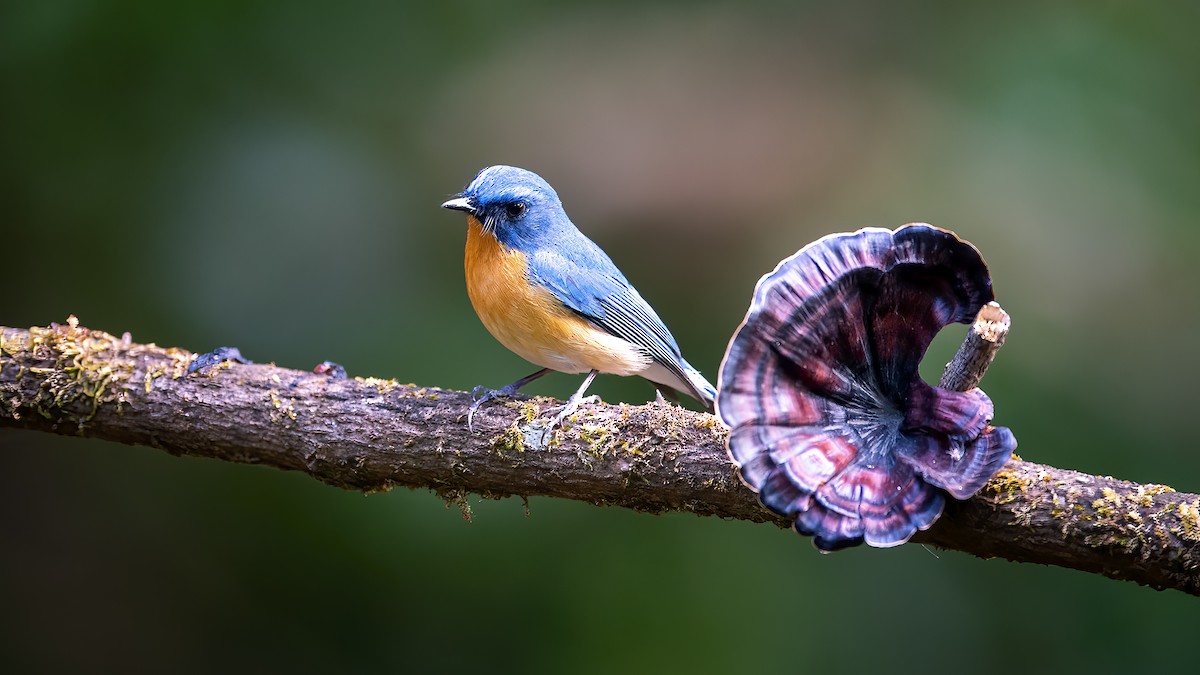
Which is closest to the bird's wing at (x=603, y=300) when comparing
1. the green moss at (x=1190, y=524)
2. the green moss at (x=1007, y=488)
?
the green moss at (x=1007, y=488)

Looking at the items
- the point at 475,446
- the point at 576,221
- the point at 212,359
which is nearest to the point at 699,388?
the point at 475,446

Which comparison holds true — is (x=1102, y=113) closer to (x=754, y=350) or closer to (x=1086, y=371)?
(x=1086, y=371)

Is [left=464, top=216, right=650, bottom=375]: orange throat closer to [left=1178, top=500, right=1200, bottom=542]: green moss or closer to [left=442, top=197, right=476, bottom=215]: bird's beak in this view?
[left=442, top=197, right=476, bottom=215]: bird's beak

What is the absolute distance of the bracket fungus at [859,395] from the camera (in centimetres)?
198

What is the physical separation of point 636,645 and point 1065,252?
2528 mm

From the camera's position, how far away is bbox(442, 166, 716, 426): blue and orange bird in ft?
10.6

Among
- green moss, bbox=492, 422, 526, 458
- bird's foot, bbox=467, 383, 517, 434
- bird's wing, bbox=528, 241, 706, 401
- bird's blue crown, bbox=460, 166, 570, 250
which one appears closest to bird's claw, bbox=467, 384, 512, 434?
bird's foot, bbox=467, 383, 517, 434

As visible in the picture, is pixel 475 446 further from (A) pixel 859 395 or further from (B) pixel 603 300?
(A) pixel 859 395

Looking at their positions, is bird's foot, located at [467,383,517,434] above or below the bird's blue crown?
below

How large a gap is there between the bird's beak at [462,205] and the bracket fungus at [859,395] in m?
1.48

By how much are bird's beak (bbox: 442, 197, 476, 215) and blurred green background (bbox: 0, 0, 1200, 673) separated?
1008 millimetres

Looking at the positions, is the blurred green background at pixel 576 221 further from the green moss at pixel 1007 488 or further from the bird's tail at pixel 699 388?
the green moss at pixel 1007 488

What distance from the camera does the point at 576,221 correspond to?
4945 mm

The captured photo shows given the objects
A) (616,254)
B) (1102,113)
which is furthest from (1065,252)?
(616,254)
